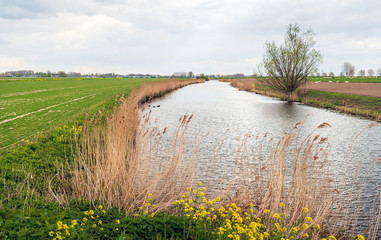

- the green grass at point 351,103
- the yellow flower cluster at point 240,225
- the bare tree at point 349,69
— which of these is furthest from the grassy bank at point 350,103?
the bare tree at point 349,69

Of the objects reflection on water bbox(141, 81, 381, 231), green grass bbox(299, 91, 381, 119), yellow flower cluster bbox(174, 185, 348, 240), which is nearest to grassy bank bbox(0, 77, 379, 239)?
yellow flower cluster bbox(174, 185, 348, 240)

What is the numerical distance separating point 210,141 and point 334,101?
70.0 feet

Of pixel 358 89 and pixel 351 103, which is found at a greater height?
pixel 358 89

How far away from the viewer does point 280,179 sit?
555cm

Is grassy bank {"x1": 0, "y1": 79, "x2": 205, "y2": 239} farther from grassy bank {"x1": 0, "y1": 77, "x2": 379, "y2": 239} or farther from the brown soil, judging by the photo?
the brown soil

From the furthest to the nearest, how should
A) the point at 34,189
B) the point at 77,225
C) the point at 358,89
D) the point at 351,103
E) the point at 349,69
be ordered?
the point at 349,69, the point at 358,89, the point at 351,103, the point at 34,189, the point at 77,225

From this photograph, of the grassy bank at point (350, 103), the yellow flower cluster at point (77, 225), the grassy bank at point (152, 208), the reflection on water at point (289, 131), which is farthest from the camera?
the grassy bank at point (350, 103)

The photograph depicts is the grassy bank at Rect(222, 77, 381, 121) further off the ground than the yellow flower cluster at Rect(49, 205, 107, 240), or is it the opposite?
the grassy bank at Rect(222, 77, 381, 121)

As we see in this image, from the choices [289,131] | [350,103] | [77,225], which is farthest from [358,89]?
[77,225]

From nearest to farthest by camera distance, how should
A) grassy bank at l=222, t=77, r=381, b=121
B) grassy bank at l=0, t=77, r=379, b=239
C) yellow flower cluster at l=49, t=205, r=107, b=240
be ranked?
yellow flower cluster at l=49, t=205, r=107, b=240, grassy bank at l=0, t=77, r=379, b=239, grassy bank at l=222, t=77, r=381, b=121

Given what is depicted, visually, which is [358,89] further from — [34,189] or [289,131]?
[34,189]

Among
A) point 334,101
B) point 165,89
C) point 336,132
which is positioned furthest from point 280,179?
point 165,89

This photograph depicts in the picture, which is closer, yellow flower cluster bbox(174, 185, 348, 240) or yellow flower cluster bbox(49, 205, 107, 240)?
yellow flower cluster bbox(49, 205, 107, 240)

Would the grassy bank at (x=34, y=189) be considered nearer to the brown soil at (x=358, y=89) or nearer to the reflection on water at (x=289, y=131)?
the reflection on water at (x=289, y=131)
